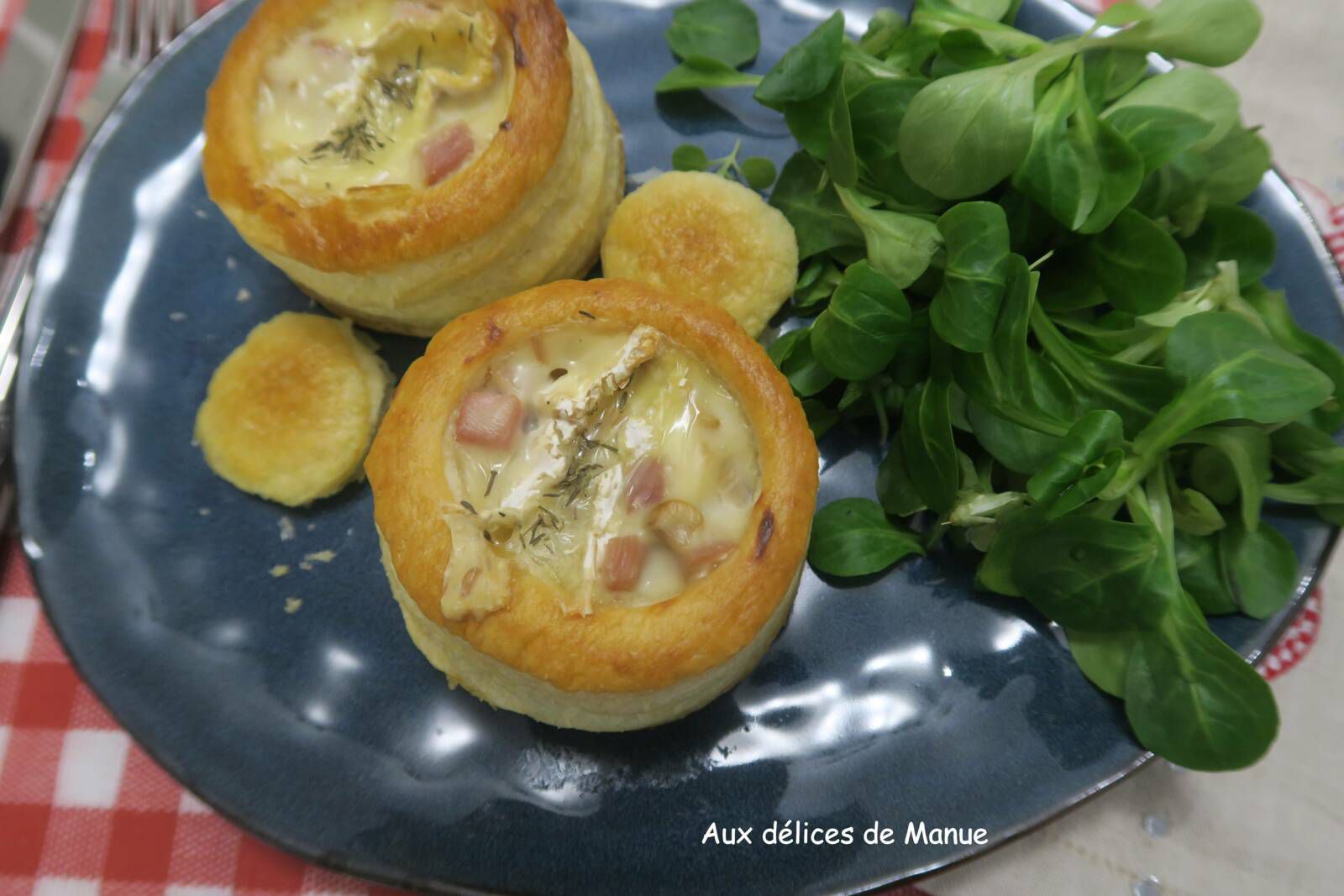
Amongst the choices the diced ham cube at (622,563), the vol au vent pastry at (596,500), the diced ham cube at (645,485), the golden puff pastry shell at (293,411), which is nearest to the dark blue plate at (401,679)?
the golden puff pastry shell at (293,411)

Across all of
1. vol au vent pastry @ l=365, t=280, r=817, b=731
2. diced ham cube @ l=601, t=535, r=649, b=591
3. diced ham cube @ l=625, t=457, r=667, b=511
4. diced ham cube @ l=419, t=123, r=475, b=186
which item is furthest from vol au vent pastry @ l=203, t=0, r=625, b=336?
diced ham cube @ l=601, t=535, r=649, b=591

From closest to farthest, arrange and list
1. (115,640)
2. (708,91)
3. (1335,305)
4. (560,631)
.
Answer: (560,631) → (115,640) → (1335,305) → (708,91)

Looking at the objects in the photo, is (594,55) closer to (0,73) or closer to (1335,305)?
(0,73)

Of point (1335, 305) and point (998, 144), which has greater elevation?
point (998, 144)

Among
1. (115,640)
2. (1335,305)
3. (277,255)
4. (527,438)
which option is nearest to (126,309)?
(277,255)

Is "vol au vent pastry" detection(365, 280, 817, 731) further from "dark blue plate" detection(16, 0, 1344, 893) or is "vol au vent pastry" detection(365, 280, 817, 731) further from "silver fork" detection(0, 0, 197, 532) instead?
"silver fork" detection(0, 0, 197, 532)

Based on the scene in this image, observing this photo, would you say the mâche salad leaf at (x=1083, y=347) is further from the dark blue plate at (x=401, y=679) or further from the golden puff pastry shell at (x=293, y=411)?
the golden puff pastry shell at (x=293, y=411)

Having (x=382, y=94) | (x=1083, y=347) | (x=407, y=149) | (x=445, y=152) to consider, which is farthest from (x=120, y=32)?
(x=1083, y=347)
